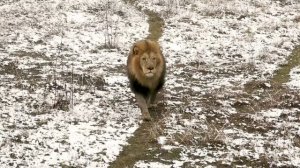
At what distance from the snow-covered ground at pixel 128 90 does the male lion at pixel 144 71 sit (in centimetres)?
38

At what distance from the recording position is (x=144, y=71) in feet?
27.7

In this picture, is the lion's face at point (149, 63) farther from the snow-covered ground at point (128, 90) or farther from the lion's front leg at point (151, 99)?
the snow-covered ground at point (128, 90)

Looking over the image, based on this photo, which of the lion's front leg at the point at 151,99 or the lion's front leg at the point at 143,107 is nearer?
the lion's front leg at the point at 143,107

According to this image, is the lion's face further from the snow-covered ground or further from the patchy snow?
the patchy snow

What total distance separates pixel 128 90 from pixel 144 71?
1935 mm

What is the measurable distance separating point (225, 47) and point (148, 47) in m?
6.08

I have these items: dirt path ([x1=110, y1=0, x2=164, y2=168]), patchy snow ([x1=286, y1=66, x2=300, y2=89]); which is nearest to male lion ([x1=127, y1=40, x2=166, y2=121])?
dirt path ([x1=110, y1=0, x2=164, y2=168])

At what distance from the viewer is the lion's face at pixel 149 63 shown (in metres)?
8.41

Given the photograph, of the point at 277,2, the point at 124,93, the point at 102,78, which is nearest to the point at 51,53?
the point at 102,78

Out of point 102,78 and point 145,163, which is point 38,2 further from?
point 145,163

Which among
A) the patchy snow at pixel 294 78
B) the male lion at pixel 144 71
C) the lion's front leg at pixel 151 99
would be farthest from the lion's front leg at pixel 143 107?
the patchy snow at pixel 294 78

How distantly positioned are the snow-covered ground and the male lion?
38cm

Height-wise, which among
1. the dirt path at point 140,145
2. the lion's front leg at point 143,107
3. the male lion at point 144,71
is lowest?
the dirt path at point 140,145

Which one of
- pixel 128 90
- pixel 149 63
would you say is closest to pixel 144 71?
pixel 149 63
